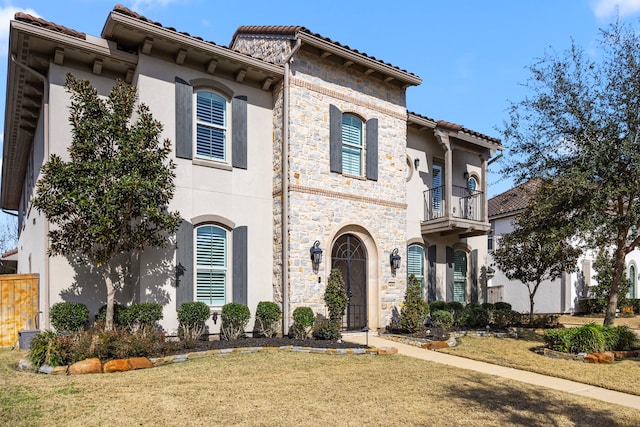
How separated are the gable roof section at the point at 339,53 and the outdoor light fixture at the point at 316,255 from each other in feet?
17.3

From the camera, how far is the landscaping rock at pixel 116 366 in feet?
26.8

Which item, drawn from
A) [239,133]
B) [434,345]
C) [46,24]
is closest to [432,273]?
[434,345]

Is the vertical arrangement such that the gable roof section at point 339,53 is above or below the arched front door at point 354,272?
above

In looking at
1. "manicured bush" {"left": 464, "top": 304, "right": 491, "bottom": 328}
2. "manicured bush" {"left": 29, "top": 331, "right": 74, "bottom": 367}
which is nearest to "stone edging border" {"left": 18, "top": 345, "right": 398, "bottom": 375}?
"manicured bush" {"left": 29, "top": 331, "right": 74, "bottom": 367}

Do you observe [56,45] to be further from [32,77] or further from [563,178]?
[563,178]

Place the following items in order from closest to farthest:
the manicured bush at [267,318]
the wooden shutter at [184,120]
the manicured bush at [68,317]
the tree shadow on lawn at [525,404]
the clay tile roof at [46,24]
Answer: the tree shadow on lawn at [525,404] → the manicured bush at [68,317] → the clay tile roof at [46,24] → the wooden shutter at [184,120] → the manicured bush at [267,318]

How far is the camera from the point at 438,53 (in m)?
10.2

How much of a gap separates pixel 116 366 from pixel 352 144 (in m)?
8.81

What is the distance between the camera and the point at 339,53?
1332 cm

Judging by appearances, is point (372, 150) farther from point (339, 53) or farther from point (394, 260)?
point (394, 260)

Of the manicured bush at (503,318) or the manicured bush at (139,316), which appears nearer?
the manicured bush at (139,316)

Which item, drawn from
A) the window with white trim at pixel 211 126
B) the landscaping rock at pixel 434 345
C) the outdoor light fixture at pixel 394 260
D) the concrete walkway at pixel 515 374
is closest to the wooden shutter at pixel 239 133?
the window with white trim at pixel 211 126

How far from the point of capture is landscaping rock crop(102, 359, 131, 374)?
26.8ft

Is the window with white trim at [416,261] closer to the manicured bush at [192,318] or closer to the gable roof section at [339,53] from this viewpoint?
the gable roof section at [339,53]
